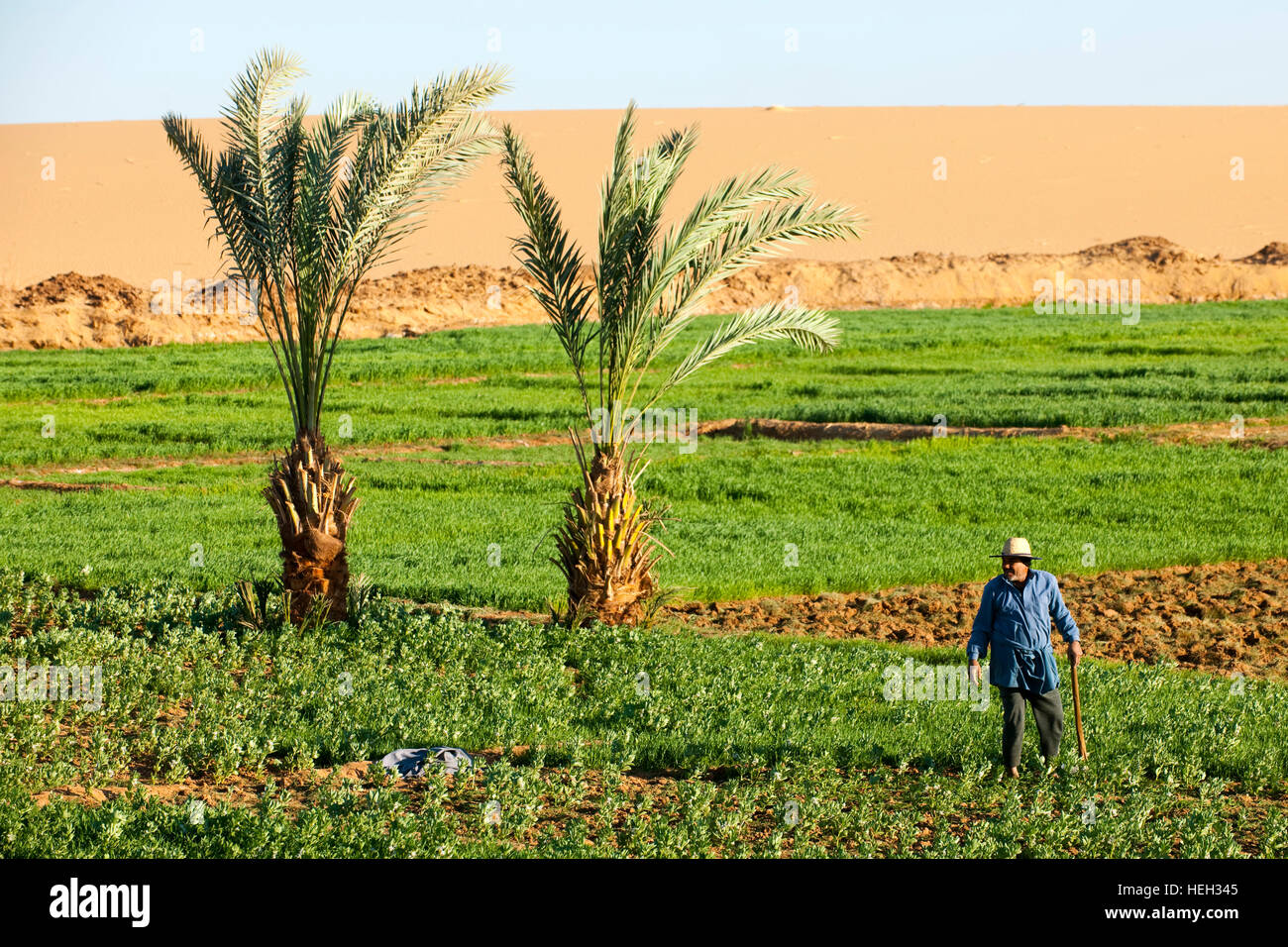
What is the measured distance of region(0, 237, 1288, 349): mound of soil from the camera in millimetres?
47000

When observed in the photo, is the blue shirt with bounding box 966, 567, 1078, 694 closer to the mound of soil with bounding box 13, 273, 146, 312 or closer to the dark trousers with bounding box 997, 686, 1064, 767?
the dark trousers with bounding box 997, 686, 1064, 767

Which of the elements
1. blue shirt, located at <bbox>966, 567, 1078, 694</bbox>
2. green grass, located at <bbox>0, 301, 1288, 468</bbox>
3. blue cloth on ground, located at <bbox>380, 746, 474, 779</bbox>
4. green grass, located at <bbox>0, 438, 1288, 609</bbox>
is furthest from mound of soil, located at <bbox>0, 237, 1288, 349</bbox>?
blue shirt, located at <bbox>966, 567, 1078, 694</bbox>

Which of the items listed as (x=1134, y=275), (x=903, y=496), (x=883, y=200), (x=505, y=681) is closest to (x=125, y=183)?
(x=883, y=200)

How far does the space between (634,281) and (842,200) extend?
6228 centimetres

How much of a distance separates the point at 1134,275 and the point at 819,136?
58.7 m

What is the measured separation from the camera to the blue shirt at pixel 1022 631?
349 inches

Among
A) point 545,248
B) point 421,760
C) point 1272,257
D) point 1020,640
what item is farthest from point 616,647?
point 1272,257

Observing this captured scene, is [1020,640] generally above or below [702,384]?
below

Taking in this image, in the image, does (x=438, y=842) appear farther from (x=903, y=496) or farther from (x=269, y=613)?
(x=903, y=496)

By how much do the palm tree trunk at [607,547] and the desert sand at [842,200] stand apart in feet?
84.2

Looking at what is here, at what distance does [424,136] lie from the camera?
43.7ft

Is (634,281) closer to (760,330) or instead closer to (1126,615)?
(760,330)

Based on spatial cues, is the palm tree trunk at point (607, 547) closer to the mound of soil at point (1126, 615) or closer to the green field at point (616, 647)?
the green field at point (616, 647)

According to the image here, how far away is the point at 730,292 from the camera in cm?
5750
